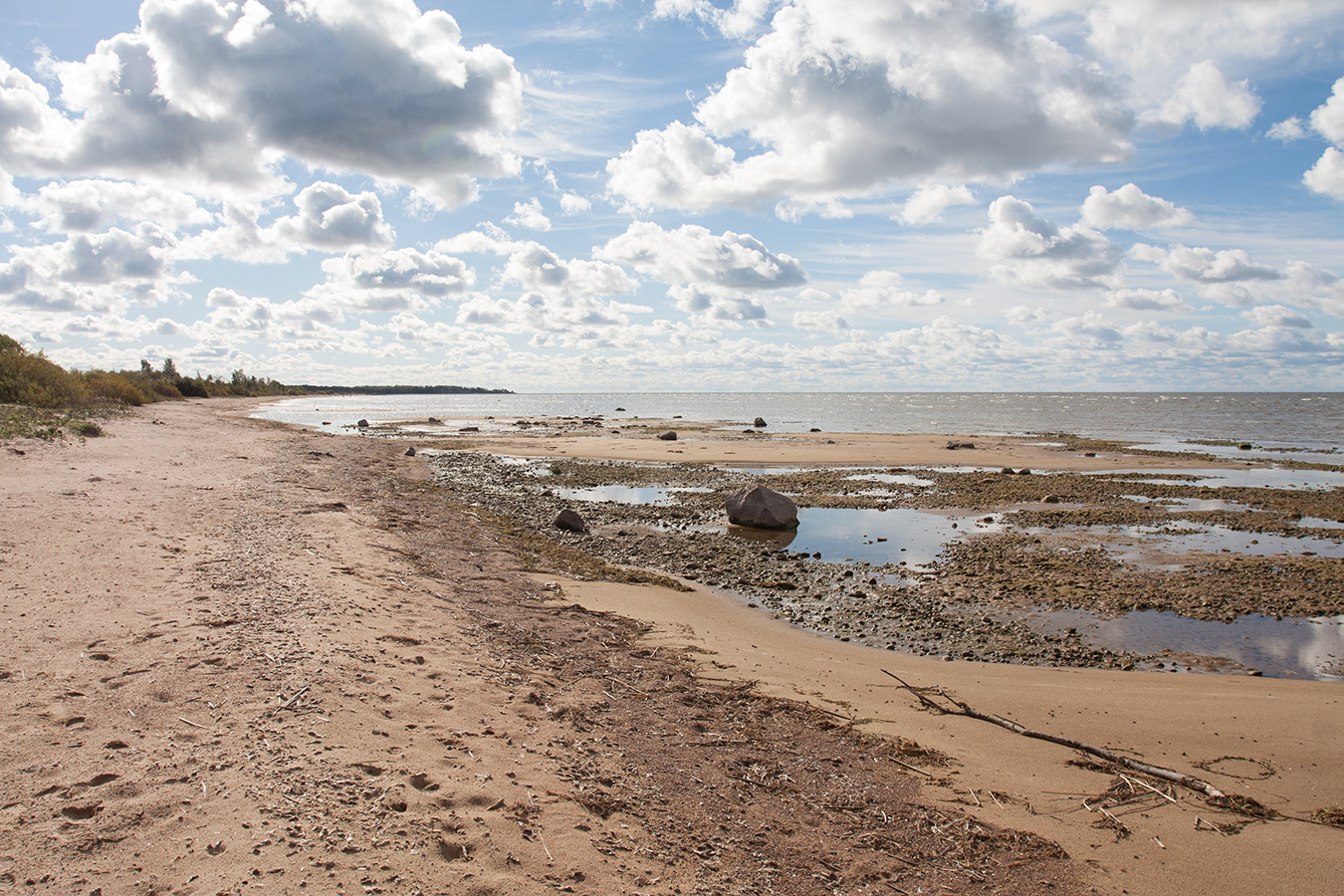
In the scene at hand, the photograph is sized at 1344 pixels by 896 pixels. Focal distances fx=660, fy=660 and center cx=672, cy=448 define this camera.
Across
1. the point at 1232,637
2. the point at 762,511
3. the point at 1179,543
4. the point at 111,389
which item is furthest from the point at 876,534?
the point at 111,389

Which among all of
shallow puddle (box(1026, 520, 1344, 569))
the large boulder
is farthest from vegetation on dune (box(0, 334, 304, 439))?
shallow puddle (box(1026, 520, 1344, 569))

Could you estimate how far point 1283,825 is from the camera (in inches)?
203

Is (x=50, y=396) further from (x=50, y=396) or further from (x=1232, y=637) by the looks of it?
(x=1232, y=637)

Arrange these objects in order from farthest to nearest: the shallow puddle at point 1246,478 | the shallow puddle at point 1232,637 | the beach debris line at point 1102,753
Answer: the shallow puddle at point 1246,478
the shallow puddle at point 1232,637
the beach debris line at point 1102,753

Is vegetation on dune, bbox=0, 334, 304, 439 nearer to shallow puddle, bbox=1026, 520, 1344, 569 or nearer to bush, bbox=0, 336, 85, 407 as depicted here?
bush, bbox=0, 336, 85, 407

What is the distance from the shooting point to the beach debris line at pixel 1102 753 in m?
5.37

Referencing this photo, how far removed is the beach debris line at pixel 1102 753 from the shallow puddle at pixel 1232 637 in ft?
12.8

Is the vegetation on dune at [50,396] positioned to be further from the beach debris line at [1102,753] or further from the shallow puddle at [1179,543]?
the shallow puddle at [1179,543]

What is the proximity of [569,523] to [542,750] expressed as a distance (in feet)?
39.0

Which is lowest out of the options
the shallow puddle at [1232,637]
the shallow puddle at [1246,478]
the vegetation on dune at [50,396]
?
the shallow puddle at [1232,637]

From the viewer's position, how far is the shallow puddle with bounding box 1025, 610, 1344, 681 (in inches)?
356

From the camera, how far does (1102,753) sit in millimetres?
6148

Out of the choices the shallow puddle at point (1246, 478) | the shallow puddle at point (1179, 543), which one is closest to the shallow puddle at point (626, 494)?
the shallow puddle at point (1179, 543)

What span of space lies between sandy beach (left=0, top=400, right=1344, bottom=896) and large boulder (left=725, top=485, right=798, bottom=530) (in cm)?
794
